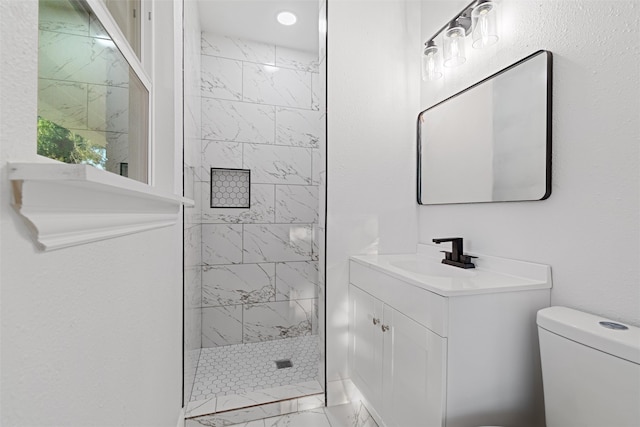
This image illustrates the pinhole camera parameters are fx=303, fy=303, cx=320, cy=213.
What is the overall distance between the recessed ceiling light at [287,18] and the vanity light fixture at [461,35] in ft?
3.72

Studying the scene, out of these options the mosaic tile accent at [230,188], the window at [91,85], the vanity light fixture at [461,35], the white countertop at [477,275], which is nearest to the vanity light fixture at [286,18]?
the vanity light fixture at [461,35]

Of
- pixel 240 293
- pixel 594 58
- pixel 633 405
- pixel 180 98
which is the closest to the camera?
pixel 633 405

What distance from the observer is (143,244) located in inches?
35.5

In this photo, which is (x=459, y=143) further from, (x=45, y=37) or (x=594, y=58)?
(x=45, y=37)

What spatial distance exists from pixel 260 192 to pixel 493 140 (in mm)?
1898

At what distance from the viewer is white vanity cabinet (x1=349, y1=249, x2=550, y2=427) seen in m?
1.05

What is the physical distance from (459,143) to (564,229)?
2.29ft

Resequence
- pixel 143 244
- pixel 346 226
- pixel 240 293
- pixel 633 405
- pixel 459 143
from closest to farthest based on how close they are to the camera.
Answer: pixel 633 405
pixel 143 244
pixel 459 143
pixel 346 226
pixel 240 293

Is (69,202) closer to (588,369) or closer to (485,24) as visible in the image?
(588,369)

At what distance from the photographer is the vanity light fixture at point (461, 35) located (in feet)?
4.68

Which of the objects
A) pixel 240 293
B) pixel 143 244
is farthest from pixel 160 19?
pixel 240 293

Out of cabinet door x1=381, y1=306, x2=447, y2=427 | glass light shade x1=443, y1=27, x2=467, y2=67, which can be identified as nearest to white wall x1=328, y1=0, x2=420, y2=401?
glass light shade x1=443, y1=27, x2=467, y2=67

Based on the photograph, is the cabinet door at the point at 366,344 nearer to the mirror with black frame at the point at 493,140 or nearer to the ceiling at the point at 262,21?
the mirror with black frame at the point at 493,140

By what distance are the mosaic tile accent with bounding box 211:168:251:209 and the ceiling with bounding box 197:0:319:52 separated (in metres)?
1.17
